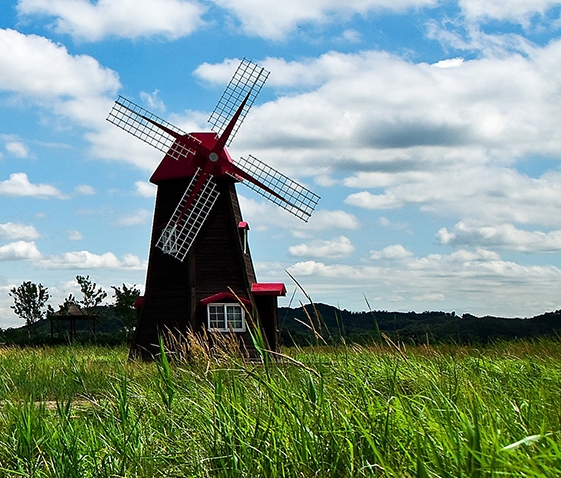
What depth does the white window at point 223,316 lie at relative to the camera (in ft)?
56.7

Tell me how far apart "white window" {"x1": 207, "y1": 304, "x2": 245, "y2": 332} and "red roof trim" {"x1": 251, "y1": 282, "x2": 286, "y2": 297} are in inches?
29.5

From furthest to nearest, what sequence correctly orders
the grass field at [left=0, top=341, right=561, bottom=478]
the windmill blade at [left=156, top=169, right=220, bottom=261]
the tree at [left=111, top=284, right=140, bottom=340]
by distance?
the tree at [left=111, top=284, right=140, bottom=340] < the windmill blade at [left=156, top=169, right=220, bottom=261] < the grass field at [left=0, top=341, right=561, bottom=478]

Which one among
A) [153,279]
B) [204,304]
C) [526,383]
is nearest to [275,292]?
[204,304]

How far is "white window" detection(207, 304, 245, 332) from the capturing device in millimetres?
17281

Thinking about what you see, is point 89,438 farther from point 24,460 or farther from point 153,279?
point 153,279

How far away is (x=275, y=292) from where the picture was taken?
1794 centimetres

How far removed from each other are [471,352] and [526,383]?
3672 millimetres

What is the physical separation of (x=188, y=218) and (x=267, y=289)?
2.59 metres

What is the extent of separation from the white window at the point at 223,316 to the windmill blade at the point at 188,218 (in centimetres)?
142

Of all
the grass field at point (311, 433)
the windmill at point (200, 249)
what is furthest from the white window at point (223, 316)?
the grass field at point (311, 433)

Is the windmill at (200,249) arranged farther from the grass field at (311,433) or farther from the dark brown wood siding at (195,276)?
the grass field at (311,433)

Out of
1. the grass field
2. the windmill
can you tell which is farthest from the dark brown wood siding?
the grass field

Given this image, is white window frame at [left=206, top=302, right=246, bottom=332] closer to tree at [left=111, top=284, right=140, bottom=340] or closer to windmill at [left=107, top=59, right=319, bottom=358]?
windmill at [left=107, top=59, right=319, bottom=358]

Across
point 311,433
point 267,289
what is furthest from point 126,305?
point 311,433
